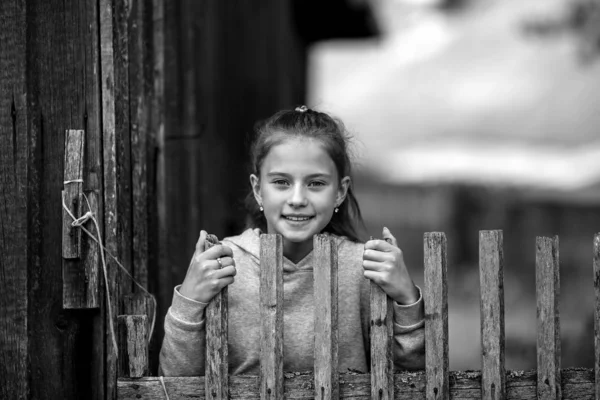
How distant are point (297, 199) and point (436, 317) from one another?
0.64 metres

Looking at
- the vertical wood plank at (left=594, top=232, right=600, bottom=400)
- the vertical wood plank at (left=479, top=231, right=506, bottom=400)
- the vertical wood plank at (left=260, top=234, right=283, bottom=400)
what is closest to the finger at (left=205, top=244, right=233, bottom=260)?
the vertical wood plank at (left=260, top=234, right=283, bottom=400)

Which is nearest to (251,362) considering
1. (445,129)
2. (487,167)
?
(487,167)

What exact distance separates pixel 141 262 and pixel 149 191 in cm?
39

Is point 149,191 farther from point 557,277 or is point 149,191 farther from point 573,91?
point 573,91

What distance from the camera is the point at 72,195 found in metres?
2.95

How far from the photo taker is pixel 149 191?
12.0 ft

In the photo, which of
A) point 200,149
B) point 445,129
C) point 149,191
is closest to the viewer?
point 149,191

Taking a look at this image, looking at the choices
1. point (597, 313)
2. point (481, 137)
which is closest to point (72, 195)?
point (597, 313)

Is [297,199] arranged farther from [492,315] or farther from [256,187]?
[492,315]

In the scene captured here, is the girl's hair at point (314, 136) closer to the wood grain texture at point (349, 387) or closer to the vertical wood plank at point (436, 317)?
the vertical wood plank at point (436, 317)

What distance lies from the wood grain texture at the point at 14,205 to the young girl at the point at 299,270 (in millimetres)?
509

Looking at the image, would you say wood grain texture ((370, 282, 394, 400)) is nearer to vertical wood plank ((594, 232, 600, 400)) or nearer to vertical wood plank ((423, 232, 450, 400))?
vertical wood plank ((423, 232, 450, 400))

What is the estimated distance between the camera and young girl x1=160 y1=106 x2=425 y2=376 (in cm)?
288

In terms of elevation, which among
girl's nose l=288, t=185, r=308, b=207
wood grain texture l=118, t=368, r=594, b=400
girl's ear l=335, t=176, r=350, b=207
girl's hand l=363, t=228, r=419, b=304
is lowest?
wood grain texture l=118, t=368, r=594, b=400
